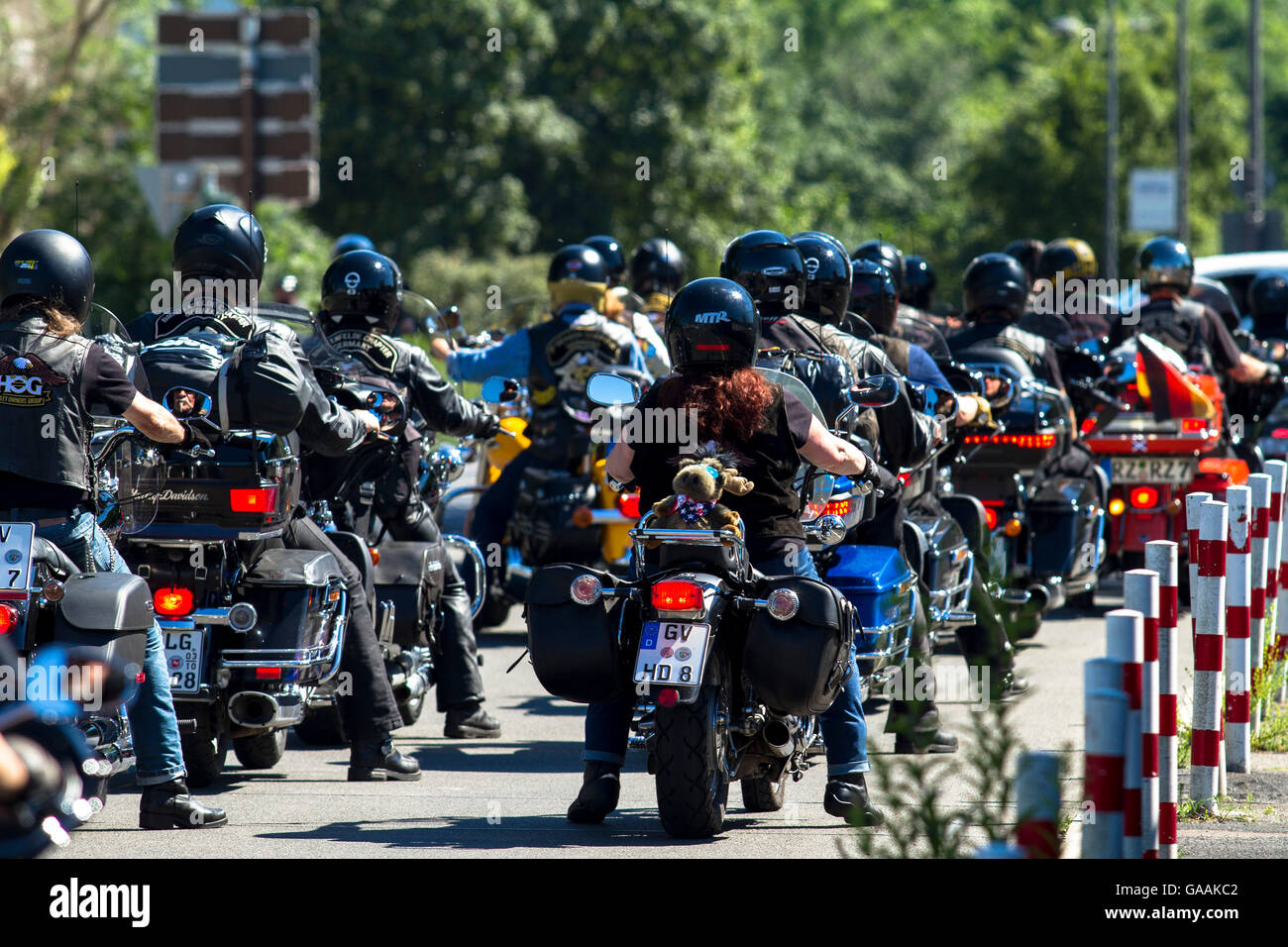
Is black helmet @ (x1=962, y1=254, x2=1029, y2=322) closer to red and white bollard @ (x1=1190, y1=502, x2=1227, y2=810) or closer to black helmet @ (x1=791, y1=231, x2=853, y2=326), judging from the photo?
black helmet @ (x1=791, y1=231, x2=853, y2=326)

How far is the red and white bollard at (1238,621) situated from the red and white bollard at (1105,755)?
11.2 ft

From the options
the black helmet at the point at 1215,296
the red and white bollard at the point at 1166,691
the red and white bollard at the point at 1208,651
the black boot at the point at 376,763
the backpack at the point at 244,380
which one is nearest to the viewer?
the red and white bollard at the point at 1166,691

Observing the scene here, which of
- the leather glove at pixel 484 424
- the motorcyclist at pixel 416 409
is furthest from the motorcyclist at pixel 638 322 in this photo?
the motorcyclist at pixel 416 409

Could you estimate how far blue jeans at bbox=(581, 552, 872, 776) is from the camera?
7.03 metres

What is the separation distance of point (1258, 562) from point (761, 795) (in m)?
2.61

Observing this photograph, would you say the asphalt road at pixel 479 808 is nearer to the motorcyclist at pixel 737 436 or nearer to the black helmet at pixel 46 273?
the motorcyclist at pixel 737 436

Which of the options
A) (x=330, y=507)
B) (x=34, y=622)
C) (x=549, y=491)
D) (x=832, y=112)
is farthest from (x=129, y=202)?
(x=832, y=112)

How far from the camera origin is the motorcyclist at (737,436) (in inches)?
265

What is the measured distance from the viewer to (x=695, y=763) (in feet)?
21.2

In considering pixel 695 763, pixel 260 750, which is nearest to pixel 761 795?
pixel 695 763

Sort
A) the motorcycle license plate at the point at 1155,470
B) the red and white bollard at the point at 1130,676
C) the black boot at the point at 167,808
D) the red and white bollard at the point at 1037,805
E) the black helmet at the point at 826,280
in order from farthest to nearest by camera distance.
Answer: the motorcycle license plate at the point at 1155,470 → the black helmet at the point at 826,280 → the black boot at the point at 167,808 → the red and white bollard at the point at 1130,676 → the red and white bollard at the point at 1037,805

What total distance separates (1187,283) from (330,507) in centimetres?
632

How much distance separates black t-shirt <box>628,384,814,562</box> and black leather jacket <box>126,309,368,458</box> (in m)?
1.24
